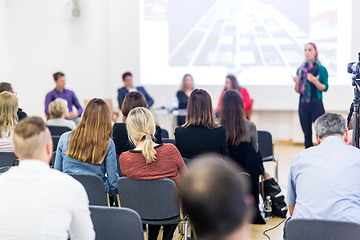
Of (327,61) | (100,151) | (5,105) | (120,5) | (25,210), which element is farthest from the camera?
(120,5)

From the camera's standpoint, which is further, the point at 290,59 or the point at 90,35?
the point at 90,35

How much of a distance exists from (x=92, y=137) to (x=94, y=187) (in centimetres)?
40

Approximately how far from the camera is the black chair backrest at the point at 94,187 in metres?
3.01

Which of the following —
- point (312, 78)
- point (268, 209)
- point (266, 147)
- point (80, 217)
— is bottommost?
point (268, 209)

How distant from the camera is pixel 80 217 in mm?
1976

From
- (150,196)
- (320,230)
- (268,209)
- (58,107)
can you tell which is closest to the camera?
(320,230)

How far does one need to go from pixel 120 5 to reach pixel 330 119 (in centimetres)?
637

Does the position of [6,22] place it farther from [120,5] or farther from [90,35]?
[120,5]

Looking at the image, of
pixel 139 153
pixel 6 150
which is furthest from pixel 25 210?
pixel 6 150

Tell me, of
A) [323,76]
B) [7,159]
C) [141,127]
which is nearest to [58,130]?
[7,159]

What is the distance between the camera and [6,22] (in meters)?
8.54

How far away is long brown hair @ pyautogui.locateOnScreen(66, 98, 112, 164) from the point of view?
329 cm

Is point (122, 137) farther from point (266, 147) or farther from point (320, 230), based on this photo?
point (320, 230)

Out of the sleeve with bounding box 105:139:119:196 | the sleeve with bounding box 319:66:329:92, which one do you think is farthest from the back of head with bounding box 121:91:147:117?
the sleeve with bounding box 319:66:329:92
